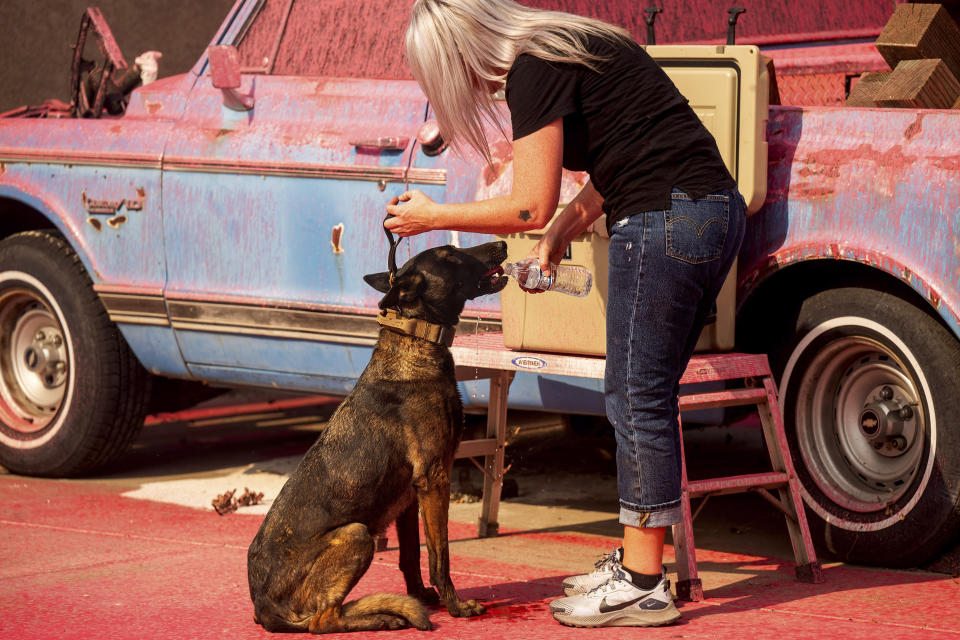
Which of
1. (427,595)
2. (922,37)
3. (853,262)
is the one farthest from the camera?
(922,37)

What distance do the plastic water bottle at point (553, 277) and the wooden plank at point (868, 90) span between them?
104 centimetres

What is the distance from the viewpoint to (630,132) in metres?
3.32

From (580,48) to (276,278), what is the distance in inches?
84.5

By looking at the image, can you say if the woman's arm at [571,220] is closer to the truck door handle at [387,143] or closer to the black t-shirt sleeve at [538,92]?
the black t-shirt sleeve at [538,92]

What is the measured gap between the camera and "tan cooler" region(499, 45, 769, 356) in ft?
13.0

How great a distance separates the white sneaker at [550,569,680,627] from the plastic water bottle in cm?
82

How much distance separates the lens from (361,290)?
4852 mm

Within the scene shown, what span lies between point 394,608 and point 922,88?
2.27 metres

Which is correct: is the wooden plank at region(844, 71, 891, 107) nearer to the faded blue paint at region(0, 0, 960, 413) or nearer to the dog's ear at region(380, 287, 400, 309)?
the faded blue paint at region(0, 0, 960, 413)

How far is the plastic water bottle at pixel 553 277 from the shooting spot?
3621 millimetres

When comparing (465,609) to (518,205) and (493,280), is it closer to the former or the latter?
(493,280)

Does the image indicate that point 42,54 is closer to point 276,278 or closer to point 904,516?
point 276,278

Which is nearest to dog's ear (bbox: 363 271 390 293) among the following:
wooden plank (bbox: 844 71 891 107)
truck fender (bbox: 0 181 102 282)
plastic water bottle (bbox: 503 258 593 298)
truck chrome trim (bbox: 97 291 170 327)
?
plastic water bottle (bbox: 503 258 593 298)

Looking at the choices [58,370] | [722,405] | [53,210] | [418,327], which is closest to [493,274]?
[418,327]
